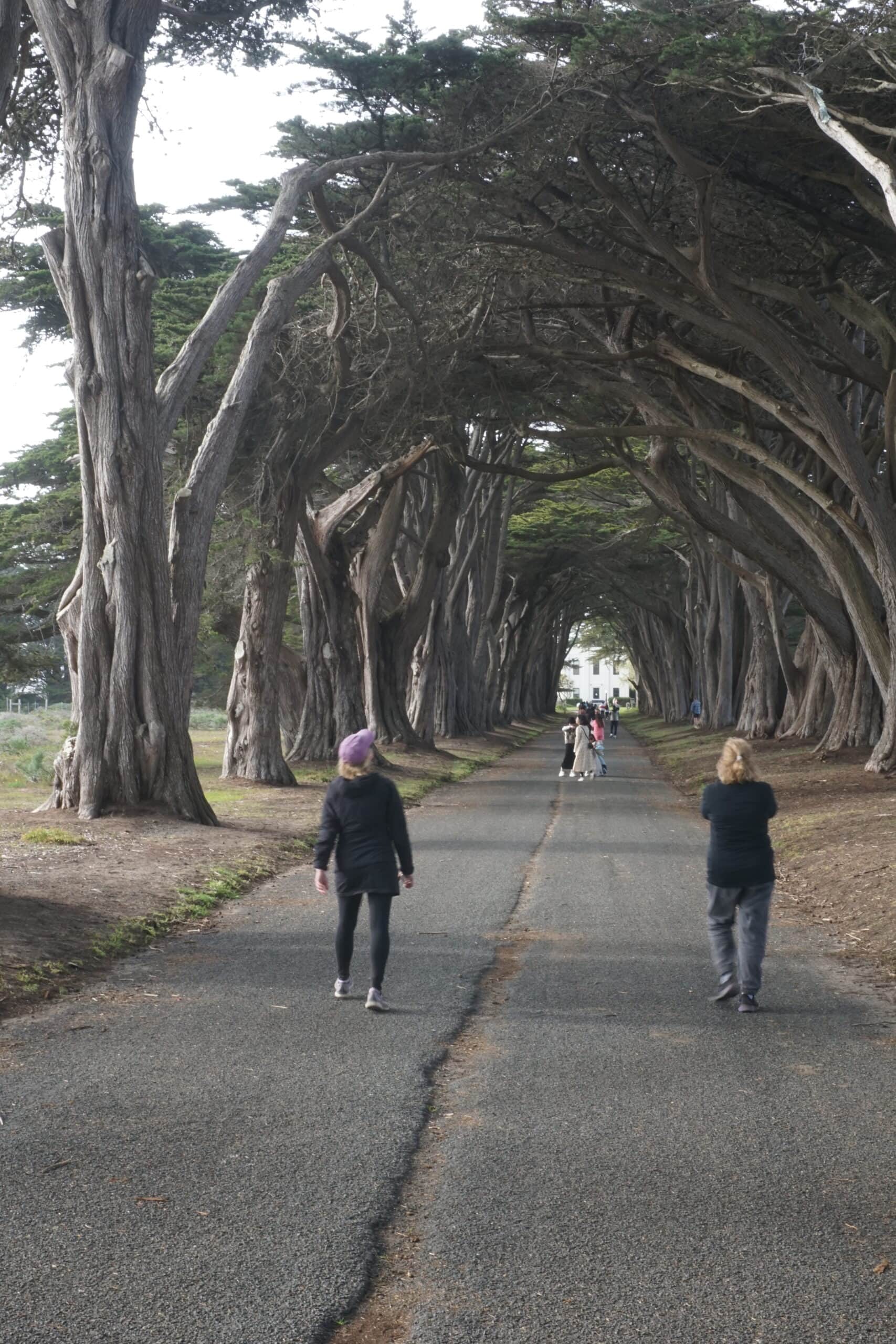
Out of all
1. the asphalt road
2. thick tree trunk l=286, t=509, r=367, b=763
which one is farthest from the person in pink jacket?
the asphalt road

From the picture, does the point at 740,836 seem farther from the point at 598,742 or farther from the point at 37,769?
the point at 598,742

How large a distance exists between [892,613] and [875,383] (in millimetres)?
3312

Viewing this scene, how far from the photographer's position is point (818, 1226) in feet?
15.4

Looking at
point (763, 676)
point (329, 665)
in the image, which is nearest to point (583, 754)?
point (329, 665)

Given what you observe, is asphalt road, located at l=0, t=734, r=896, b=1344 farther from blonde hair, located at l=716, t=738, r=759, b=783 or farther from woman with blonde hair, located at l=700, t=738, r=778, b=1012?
blonde hair, located at l=716, t=738, r=759, b=783

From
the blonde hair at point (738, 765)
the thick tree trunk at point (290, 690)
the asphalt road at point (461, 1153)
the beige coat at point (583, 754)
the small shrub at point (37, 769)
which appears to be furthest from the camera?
the thick tree trunk at point (290, 690)

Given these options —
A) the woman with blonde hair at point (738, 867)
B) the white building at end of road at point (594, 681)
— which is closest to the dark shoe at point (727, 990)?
the woman with blonde hair at point (738, 867)

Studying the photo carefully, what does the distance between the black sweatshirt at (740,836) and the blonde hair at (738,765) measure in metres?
0.03

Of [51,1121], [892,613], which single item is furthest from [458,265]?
[51,1121]

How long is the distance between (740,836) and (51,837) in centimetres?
803

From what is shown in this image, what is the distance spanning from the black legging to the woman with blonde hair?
1876 millimetres

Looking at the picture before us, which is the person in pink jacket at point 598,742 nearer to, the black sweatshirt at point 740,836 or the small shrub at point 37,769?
the small shrub at point 37,769

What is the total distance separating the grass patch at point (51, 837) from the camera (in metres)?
14.2

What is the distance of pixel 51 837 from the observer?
14328 mm
